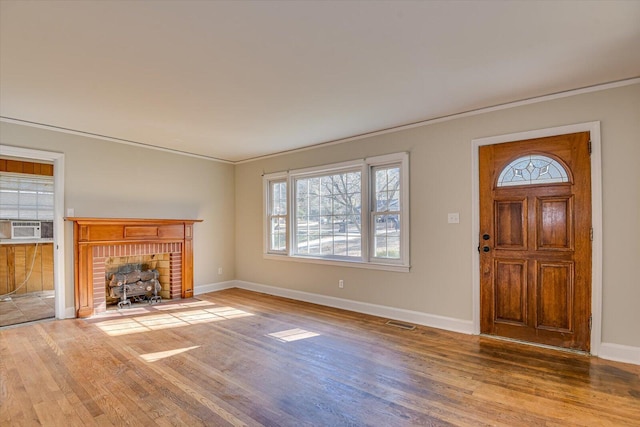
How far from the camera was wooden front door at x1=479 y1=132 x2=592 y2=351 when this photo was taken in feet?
10.2

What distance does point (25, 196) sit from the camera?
5730 millimetres

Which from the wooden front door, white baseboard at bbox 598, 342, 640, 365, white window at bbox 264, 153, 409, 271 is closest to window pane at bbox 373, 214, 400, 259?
white window at bbox 264, 153, 409, 271

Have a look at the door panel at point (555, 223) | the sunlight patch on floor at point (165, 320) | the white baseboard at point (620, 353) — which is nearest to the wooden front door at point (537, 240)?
the door panel at point (555, 223)

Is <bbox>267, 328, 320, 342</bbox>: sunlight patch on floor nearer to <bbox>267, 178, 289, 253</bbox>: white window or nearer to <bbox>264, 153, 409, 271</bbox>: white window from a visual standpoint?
<bbox>264, 153, 409, 271</bbox>: white window

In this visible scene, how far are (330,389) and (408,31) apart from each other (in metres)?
2.64

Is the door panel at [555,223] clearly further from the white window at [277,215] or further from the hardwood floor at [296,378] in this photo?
the white window at [277,215]

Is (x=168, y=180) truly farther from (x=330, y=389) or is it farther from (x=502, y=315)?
(x=502, y=315)

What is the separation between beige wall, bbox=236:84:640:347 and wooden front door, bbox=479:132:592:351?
0.15 m

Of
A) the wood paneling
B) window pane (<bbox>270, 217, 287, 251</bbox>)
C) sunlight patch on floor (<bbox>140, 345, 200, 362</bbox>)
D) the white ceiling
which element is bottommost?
sunlight patch on floor (<bbox>140, 345, 200, 362</bbox>)

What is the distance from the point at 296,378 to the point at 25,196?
6169mm

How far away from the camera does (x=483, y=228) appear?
11.9ft

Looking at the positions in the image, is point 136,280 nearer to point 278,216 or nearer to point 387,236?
point 278,216

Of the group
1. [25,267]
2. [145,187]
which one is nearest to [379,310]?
[145,187]

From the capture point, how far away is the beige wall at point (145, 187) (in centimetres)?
434
